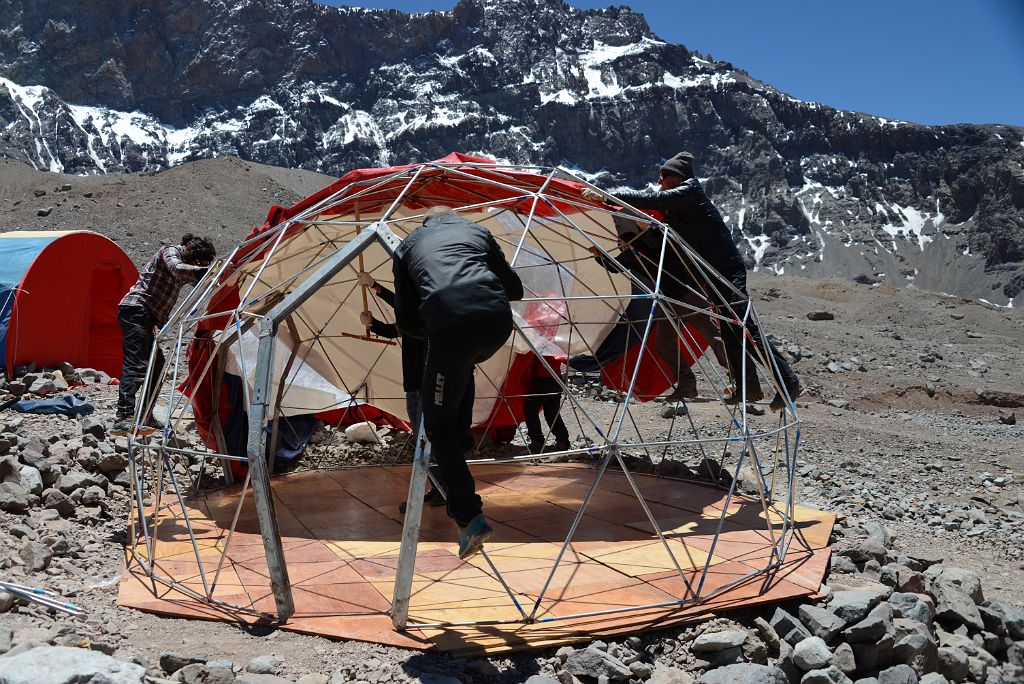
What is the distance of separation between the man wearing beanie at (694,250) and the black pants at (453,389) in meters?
2.43

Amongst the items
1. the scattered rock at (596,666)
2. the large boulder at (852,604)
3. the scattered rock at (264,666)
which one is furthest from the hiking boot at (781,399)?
the scattered rock at (264,666)

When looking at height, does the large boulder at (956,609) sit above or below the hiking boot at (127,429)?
below

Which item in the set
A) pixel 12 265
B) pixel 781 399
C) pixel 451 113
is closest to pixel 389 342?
pixel 781 399

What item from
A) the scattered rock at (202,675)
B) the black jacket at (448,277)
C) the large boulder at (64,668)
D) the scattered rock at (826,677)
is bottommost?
the scattered rock at (826,677)

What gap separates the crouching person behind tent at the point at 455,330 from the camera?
3541 millimetres

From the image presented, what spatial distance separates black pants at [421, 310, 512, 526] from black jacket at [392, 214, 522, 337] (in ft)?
0.18

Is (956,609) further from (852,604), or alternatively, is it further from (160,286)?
(160,286)

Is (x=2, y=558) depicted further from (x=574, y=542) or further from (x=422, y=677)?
(x=574, y=542)

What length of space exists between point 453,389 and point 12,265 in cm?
891

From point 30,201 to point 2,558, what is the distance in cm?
3131

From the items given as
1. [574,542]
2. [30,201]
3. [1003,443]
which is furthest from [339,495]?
[30,201]

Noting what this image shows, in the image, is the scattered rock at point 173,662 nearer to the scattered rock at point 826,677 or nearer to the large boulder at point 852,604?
the scattered rock at point 826,677

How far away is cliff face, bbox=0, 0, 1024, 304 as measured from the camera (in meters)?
102

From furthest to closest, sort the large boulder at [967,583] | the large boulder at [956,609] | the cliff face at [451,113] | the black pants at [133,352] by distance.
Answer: the cliff face at [451,113] < the black pants at [133,352] < the large boulder at [967,583] < the large boulder at [956,609]
